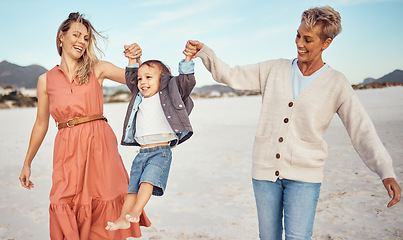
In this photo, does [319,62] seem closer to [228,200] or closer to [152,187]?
[152,187]

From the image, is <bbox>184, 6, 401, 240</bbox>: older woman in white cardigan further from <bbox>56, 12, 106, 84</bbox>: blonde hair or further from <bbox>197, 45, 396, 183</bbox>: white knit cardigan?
<bbox>56, 12, 106, 84</bbox>: blonde hair

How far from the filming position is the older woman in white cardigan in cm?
267

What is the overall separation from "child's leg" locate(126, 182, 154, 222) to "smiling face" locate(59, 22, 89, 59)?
130 cm

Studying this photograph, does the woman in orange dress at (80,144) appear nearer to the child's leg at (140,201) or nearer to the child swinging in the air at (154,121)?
the child swinging in the air at (154,121)

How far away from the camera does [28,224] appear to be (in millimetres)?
5875

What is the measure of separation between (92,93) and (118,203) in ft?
3.15

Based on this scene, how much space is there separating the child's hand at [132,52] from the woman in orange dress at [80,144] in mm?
399

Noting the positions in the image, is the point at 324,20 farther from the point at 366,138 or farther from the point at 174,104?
the point at 174,104

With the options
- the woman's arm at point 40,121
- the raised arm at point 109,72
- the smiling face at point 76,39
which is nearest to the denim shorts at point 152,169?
the raised arm at point 109,72

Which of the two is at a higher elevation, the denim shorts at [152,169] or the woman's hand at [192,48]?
the woman's hand at [192,48]

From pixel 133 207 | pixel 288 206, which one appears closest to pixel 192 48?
pixel 133 207

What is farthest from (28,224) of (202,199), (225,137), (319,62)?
(225,137)

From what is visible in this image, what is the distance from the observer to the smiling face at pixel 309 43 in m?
2.60

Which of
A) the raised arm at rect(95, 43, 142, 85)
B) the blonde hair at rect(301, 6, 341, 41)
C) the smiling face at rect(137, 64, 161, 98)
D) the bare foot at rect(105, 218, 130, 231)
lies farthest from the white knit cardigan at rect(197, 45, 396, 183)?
the raised arm at rect(95, 43, 142, 85)
